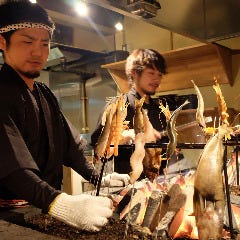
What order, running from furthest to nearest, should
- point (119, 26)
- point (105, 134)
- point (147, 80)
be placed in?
1. point (119, 26)
2. point (147, 80)
3. point (105, 134)

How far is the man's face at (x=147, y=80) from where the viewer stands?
10.1 feet

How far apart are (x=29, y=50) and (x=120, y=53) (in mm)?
3494

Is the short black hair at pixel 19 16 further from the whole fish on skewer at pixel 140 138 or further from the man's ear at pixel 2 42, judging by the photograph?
the whole fish on skewer at pixel 140 138

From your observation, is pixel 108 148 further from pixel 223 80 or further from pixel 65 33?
pixel 65 33

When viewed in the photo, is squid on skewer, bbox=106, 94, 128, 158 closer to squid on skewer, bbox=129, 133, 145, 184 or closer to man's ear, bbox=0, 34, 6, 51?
squid on skewer, bbox=129, 133, 145, 184

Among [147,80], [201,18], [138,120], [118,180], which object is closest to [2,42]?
[138,120]

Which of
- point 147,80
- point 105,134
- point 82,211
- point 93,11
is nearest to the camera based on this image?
point 82,211

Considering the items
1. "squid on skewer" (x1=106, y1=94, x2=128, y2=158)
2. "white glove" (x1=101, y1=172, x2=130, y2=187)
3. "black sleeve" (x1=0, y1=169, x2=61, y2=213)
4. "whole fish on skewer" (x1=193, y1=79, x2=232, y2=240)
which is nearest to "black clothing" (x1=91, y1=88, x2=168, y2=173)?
"white glove" (x1=101, y1=172, x2=130, y2=187)

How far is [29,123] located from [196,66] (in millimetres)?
3285

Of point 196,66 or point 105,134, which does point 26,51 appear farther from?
point 196,66

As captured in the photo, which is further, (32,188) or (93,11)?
(93,11)

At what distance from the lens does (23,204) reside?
5.28 feet

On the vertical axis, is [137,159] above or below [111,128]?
below

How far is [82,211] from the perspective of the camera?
118 centimetres
